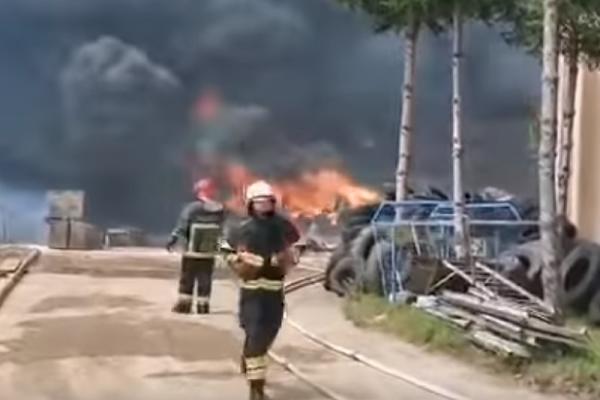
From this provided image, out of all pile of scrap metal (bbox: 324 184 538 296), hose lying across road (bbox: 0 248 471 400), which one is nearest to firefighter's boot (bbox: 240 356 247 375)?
hose lying across road (bbox: 0 248 471 400)

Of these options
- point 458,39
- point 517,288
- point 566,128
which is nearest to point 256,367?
point 517,288

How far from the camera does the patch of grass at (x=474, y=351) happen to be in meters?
9.48

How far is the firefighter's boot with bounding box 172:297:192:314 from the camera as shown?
44.9ft

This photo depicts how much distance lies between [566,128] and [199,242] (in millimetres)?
5033

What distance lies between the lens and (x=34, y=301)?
570 inches

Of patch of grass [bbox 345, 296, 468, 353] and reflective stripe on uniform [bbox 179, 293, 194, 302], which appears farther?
reflective stripe on uniform [bbox 179, 293, 194, 302]

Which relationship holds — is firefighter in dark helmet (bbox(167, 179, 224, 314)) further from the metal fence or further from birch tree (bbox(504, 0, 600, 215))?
birch tree (bbox(504, 0, 600, 215))

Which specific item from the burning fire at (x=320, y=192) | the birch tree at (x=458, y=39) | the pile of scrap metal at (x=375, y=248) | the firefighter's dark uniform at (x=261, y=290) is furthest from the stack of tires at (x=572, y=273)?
the burning fire at (x=320, y=192)

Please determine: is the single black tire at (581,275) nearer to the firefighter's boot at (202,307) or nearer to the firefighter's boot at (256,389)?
the firefighter's boot at (202,307)

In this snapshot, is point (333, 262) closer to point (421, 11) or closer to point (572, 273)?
point (421, 11)

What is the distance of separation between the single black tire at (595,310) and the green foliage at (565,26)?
2709mm

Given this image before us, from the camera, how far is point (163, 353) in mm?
11070

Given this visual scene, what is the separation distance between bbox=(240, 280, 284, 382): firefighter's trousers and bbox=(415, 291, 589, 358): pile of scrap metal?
2144 mm

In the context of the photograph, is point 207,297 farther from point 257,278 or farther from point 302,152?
point 302,152
